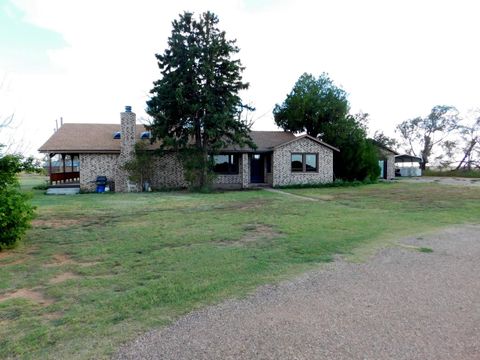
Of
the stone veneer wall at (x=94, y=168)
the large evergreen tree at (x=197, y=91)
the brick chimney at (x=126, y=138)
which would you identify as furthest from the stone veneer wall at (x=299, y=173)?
the stone veneer wall at (x=94, y=168)

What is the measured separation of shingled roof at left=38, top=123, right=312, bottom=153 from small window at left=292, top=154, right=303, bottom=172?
5.13ft

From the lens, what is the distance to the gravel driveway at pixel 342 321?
8.74 ft

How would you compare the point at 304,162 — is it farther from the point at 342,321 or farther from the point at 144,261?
the point at 342,321

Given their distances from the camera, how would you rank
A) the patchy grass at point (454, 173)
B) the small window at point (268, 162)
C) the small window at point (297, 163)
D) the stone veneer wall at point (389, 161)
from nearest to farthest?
the small window at point (297, 163) → the small window at point (268, 162) → the stone veneer wall at point (389, 161) → the patchy grass at point (454, 173)

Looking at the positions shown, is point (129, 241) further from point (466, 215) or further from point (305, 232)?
point (466, 215)

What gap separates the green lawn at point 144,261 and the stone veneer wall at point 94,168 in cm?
902

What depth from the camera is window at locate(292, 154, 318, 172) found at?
22.2m

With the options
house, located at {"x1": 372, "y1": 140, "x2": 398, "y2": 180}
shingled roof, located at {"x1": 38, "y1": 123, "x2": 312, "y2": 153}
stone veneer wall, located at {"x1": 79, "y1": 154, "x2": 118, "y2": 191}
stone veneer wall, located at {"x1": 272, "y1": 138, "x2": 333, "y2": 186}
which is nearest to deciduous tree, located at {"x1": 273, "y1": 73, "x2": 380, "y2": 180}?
stone veneer wall, located at {"x1": 272, "y1": 138, "x2": 333, "y2": 186}

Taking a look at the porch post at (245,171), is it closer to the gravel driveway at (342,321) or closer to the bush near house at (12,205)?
the bush near house at (12,205)

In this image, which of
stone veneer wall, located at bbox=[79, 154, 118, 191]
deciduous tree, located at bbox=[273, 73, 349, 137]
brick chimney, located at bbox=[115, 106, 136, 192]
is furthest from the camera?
deciduous tree, located at bbox=[273, 73, 349, 137]

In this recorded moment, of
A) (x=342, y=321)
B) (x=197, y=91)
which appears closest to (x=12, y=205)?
(x=342, y=321)

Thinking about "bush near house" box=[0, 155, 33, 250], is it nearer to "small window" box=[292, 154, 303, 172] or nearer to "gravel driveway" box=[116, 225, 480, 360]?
"gravel driveway" box=[116, 225, 480, 360]

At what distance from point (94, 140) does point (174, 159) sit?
5.22 m

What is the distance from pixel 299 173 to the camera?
72.8ft
